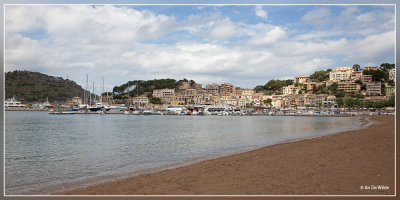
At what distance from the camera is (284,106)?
78938 millimetres

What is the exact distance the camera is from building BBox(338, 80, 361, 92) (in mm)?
55925

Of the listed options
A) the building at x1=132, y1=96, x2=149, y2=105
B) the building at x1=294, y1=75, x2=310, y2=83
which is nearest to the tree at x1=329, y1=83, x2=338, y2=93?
the building at x1=294, y1=75, x2=310, y2=83

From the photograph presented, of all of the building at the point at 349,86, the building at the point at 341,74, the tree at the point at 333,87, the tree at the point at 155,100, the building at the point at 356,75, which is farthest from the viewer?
the tree at the point at 155,100

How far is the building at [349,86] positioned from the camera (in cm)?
5592

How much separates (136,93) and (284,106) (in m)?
42.8

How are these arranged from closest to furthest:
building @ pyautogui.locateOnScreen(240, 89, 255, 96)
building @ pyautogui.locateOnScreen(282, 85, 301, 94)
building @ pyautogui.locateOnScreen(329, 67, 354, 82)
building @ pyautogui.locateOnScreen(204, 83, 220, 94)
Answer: building @ pyautogui.locateOnScreen(329, 67, 354, 82) → building @ pyautogui.locateOnScreen(282, 85, 301, 94) → building @ pyautogui.locateOnScreen(240, 89, 255, 96) → building @ pyautogui.locateOnScreen(204, 83, 220, 94)

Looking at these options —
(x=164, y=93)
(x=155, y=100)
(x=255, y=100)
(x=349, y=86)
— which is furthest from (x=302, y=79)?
(x=155, y=100)

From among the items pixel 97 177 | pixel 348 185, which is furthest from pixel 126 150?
pixel 348 185

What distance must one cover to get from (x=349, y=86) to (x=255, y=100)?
102 feet

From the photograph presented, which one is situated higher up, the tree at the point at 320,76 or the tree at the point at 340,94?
the tree at the point at 320,76

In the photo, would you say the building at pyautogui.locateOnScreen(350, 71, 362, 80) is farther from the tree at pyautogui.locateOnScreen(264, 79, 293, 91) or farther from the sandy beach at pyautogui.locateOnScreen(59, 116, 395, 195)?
the sandy beach at pyautogui.locateOnScreen(59, 116, 395, 195)

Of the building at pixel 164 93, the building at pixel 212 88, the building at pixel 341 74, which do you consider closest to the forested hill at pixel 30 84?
the building at pixel 164 93

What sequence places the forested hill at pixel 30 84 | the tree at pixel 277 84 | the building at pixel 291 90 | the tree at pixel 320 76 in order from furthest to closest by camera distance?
the tree at pixel 277 84 → the tree at pixel 320 76 → the building at pixel 291 90 → the forested hill at pixel 30 84

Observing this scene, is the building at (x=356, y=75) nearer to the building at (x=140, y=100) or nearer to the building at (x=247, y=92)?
the building at (x=247, y=92)
